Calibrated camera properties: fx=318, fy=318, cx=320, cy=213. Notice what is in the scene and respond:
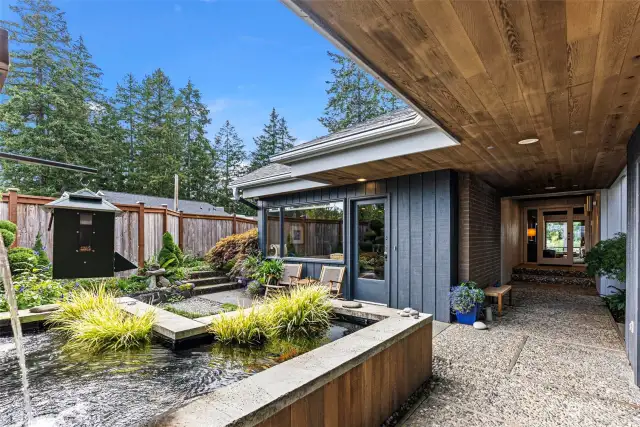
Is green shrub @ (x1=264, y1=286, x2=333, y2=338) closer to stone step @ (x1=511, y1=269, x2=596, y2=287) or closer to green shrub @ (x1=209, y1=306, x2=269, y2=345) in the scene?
green shrub @ (x1=209, y1=306, x2=269, y2=345)

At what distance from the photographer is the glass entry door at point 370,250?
578 centimetres

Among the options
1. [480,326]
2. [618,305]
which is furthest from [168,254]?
[618,305]

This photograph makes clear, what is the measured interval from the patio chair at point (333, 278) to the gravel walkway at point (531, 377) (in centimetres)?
212

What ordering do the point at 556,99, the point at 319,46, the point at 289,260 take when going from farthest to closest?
1. the point at 319,46
2. the point at 289,260
3. the point at 556,99

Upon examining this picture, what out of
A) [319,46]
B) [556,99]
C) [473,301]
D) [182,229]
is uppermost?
[319,46]

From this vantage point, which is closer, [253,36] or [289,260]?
[289,260]

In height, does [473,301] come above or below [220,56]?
below

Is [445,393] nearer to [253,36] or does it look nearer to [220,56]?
[253,36]

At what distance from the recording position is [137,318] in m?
2.89

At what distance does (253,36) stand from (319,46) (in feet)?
13.1

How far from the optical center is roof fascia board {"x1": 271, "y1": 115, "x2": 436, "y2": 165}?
3.65m

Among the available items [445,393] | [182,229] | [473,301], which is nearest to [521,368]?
[445,393]

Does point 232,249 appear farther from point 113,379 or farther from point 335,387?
point 335,387

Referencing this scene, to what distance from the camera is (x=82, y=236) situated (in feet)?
10.4
